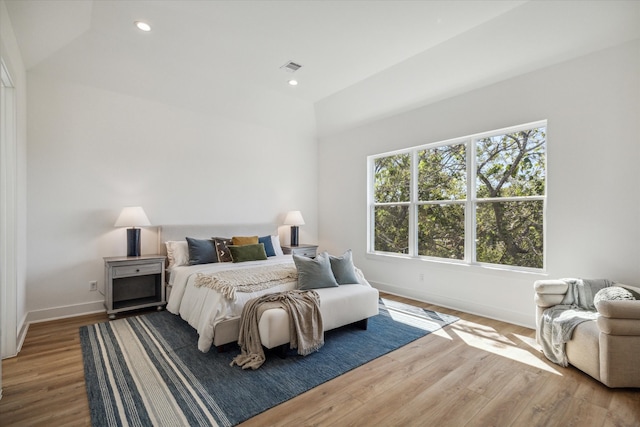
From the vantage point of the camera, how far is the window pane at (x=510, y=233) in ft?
11.7

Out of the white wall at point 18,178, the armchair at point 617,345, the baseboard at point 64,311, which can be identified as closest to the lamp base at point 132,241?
the baseboard at point 64,311

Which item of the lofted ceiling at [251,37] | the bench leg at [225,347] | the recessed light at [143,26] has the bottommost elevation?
the bench leg at [225,347]

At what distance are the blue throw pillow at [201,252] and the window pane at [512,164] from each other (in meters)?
3.59

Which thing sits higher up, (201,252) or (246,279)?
(201,252)

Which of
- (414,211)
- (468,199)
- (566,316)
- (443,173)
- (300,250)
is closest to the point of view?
(566,316)

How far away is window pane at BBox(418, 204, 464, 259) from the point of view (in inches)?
168

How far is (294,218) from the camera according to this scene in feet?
18.2

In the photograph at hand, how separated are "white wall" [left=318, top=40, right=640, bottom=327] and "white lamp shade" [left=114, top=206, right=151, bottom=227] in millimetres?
3788

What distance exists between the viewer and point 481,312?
152 inches

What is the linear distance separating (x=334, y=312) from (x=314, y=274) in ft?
1.49

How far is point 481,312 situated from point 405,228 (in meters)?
1.57

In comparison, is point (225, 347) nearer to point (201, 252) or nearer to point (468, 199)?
point (201, 252)

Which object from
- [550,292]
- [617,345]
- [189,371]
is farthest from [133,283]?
[617,345]

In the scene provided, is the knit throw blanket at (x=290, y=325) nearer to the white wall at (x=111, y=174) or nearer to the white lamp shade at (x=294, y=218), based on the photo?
the white wall at (x=111, y=174)
